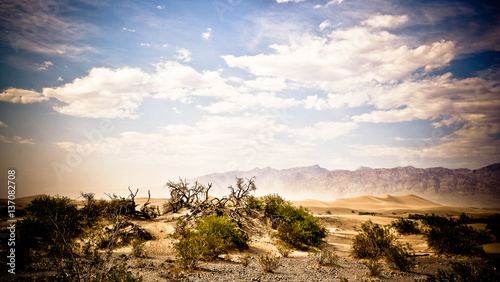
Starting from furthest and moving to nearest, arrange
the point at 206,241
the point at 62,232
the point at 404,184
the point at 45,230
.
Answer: the point at 404,184 → the point at 45,230 → the point at 206,241 → the point at 62,232

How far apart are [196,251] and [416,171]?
172 m

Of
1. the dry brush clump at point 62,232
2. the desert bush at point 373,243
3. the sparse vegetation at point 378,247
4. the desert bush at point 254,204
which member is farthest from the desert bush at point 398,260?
the desert bush at point 254,204

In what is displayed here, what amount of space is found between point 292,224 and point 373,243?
18.9ft

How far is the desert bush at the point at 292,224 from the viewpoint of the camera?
1625cm

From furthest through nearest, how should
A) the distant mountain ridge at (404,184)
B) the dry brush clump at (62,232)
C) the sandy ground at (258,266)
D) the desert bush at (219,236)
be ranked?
the distant mountain ridge at (404,184) → the desert bush at (219,236) → the sandy ground at (258,266) → the dry brush clump at (62,232)

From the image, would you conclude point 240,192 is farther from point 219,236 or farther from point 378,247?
point 378,247

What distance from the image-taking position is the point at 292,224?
17281 mm

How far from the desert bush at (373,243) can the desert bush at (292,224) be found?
158 inches

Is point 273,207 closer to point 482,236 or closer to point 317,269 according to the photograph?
point 317,269

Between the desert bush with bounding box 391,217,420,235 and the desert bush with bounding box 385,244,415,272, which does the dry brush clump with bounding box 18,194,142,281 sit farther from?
the desert bush with bounding box 391,217,420,235

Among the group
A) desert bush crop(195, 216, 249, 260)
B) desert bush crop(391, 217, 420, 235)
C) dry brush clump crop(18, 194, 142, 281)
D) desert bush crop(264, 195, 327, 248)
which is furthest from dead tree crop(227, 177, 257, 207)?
desert bush crop(391, 217, 420, 235)

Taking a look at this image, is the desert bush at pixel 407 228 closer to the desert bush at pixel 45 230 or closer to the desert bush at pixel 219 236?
the desert bush at pixel 219 236

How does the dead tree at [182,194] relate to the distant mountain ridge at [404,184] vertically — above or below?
above

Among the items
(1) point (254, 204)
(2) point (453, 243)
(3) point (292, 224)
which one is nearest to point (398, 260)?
(2) point (453, 243)
